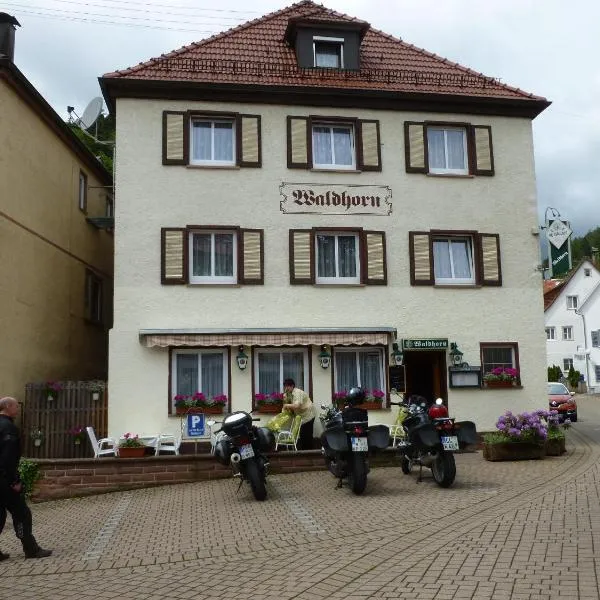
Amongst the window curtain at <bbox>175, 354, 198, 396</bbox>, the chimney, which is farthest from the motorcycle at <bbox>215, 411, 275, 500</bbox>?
the chimney

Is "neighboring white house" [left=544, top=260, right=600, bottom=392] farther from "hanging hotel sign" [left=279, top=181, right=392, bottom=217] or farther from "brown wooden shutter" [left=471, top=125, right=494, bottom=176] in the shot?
"hanging hotel sign" [left=279, top=181, right=392, bottom=217]

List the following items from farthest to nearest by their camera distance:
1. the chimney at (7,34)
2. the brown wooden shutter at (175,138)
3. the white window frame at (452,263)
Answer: the chimney at (7,34) < the white window frame at (452,263) < the brown wooden shutter at (175,138)

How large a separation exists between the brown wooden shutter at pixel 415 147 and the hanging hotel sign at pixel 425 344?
164 inches

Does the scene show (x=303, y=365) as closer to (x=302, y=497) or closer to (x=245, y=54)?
(x=302, y=497)

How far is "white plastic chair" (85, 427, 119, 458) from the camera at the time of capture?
1403 centimetres

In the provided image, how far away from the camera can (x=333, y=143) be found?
1753cm

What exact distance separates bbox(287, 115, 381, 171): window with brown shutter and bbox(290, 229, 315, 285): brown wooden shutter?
165 centimetres

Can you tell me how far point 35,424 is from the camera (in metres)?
15.0

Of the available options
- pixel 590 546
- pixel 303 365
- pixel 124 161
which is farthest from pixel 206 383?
pixel 590 546

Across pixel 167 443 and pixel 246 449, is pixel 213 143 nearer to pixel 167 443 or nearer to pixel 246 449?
A: pixel 167 443

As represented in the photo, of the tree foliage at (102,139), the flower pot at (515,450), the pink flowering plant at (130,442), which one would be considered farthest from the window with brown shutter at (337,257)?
the tree foliage at (102,139)

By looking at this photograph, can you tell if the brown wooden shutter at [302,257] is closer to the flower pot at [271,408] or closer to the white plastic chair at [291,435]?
the flower pot at [271,408]

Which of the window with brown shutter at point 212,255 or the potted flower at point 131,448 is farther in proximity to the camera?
the window with brown shutter at point 212,255

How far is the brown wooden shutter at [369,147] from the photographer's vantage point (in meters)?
17.2
